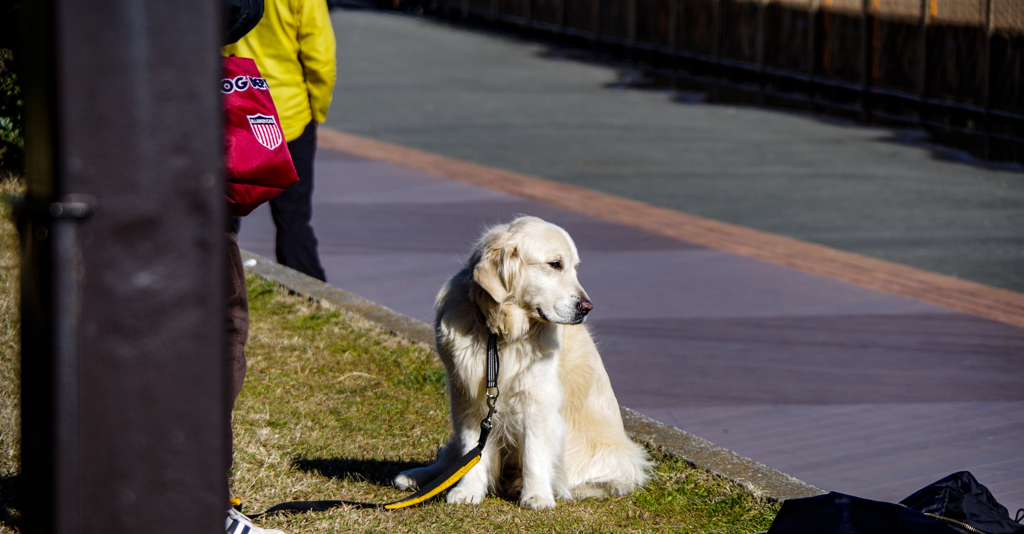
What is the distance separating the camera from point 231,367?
11.1ft

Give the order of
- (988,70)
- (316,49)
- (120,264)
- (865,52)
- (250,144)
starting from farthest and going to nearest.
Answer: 1. (865,52)
2. (988,70)
3. (316,49)
4. (250,144)
5. (120,264)

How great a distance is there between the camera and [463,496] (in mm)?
3965

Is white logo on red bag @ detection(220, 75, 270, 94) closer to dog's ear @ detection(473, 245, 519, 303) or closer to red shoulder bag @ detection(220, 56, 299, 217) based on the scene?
red shoulder bag @ detection(220, 56, 299, 217)

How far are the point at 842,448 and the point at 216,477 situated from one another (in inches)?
166

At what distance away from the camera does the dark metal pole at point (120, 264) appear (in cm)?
109

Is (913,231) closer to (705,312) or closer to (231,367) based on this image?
(705,312)

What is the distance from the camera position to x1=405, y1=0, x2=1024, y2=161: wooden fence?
595 inches

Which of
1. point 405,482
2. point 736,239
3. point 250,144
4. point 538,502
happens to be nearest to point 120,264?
point 250,144

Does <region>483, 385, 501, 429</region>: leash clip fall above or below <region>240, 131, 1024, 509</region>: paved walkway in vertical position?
above

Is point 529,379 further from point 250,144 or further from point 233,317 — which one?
point 250,144

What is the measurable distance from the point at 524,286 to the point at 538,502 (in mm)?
810

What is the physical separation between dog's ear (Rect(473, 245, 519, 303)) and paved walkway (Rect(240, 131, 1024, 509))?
5.71 feet

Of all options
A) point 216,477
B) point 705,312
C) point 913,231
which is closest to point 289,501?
point 216,477

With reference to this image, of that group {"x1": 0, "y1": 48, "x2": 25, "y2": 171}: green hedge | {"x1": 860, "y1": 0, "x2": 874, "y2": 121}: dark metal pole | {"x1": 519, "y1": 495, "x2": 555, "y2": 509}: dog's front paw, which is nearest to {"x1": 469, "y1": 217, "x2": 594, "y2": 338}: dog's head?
{"x1": 519, "y1": 495, "x2": 555, "y2": 509}: dog's front paw
